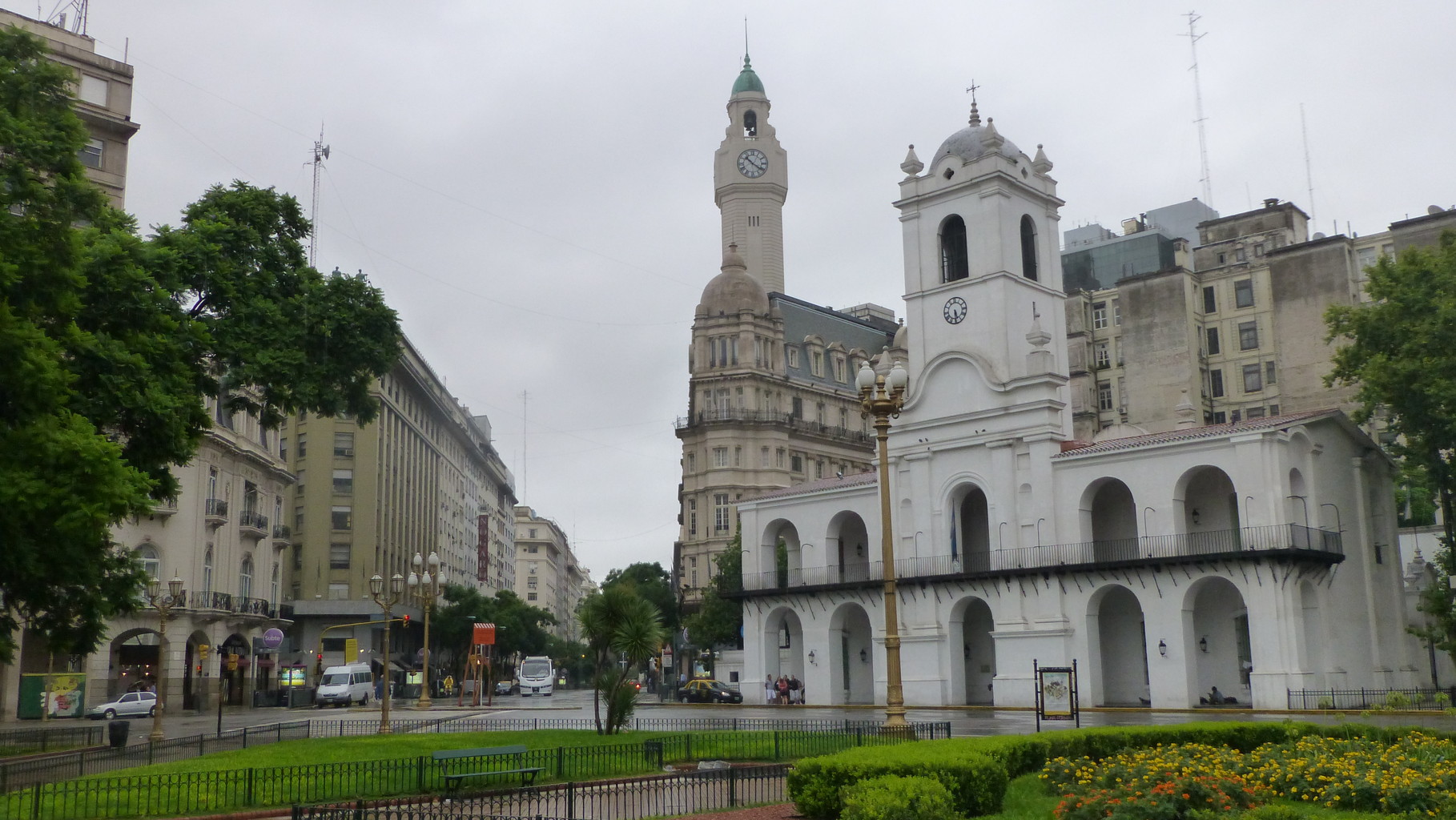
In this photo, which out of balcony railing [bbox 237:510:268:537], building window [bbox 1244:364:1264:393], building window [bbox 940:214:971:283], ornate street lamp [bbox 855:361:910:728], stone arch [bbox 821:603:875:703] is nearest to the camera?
ornate street lamp [bbox 855:361:910:728]

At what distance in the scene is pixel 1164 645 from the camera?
145 ft

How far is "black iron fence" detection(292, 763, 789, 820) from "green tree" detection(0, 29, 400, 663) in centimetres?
739

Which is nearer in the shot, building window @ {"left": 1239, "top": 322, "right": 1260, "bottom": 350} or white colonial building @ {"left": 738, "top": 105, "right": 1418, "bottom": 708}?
white colonial building @ {"left": 738, "top": 105, "right": 1418, "bottom": 708}

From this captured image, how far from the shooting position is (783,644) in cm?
5978

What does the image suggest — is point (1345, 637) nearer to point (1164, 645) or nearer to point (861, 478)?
point (1164, 645)

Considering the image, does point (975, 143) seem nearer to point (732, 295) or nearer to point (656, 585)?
point (732, 295)

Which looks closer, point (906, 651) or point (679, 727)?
point (679, 727)

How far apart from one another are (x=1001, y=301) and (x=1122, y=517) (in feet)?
32.5

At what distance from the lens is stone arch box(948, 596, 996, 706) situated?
50438 mm

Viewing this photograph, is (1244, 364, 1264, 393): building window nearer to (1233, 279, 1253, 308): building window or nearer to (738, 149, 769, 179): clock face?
(1233, 279, 1253, 308): building window

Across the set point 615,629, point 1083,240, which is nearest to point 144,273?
point 615,629

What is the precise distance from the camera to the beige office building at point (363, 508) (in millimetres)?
79562

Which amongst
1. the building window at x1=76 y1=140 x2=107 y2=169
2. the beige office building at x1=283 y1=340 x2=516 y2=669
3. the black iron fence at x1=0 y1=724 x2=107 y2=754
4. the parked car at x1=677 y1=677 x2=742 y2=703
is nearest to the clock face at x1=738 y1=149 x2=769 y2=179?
the beige office building at x1=283 y1=340 x2=516 y2=669

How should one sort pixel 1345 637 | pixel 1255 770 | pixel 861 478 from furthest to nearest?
pixel 861 478
pixel 1345 637
pixel 1255 770
